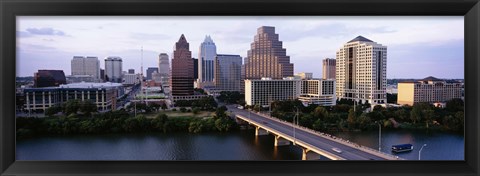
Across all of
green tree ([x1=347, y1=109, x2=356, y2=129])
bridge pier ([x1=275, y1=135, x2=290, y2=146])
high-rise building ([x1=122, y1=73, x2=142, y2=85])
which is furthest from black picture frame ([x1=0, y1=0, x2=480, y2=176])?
green tree ([x1=347, y1=109, x2=356, y2=129])

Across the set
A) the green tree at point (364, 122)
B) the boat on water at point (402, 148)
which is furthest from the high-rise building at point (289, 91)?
the boat on water at point (402, 148)

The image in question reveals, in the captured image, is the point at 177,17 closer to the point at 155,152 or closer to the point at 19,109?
the point at 19,109

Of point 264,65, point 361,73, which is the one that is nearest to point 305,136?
point 264,65

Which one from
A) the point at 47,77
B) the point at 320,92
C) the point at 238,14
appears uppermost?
the point at 238,14

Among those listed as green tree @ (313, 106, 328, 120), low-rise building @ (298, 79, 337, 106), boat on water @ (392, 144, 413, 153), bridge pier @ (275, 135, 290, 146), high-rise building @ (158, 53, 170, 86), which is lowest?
bridge pier @ (275, 135, 290, 146)

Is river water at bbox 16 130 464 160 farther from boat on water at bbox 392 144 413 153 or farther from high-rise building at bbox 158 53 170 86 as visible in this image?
high-rise building at bbox 158 53 170 86

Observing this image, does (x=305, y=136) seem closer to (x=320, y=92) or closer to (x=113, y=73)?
(x=320, y=92)

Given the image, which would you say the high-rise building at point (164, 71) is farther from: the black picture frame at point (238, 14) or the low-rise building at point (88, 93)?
the black picture frame at point (238, 14)
